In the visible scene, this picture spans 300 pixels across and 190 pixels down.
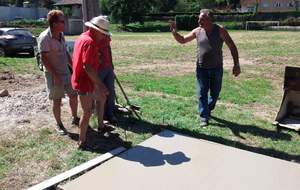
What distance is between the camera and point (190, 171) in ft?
11.7

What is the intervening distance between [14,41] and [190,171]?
13658 millimetres

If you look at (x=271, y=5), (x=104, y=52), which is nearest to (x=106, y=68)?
(x=104, y=52)

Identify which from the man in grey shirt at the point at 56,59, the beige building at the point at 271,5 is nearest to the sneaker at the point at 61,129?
the man in grey shirt at the point at 56,59

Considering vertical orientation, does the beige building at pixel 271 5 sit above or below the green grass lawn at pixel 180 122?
above

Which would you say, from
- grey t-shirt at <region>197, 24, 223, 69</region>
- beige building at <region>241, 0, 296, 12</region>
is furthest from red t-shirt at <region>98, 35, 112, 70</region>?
beige building at <region>241, 0, 296, 12</region>

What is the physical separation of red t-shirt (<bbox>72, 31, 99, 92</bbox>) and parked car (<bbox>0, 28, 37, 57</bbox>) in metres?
12.3

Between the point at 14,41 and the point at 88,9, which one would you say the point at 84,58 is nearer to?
the point at 88,9

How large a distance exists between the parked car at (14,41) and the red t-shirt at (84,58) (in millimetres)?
12272

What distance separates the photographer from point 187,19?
44812 millimetres

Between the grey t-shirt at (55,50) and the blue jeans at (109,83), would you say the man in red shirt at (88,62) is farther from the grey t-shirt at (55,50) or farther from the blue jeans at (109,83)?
the blue jeans at (109,83)

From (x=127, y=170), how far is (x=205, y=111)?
2.15m

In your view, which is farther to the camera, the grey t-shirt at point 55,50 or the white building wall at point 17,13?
the white building wall at point 17,13

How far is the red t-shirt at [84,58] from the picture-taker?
3.70 m

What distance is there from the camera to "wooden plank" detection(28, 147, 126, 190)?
3371 millimetres
